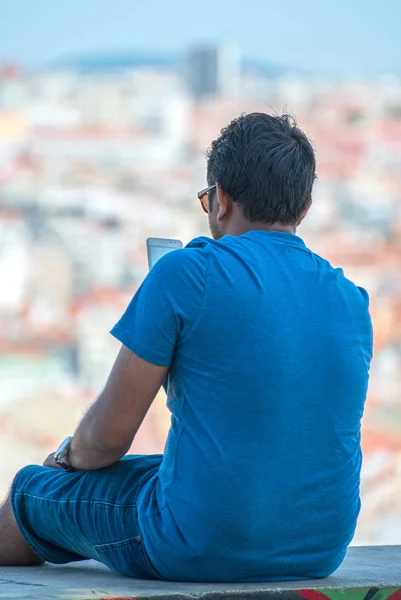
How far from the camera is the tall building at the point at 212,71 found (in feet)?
145

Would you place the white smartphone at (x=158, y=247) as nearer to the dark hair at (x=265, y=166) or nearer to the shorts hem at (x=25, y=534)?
the dark hair at (x=265, y=166)

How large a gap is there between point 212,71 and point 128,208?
42.3 feet

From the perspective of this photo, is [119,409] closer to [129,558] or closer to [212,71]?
[129,558]

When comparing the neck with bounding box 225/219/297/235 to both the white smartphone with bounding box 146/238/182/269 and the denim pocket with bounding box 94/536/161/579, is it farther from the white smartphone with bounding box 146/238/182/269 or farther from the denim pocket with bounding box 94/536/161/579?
the denim pocket with bounding box 94/536/161/579

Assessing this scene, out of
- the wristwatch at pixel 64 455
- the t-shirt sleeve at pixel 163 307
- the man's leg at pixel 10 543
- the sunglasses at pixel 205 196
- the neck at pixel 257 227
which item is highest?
the sunglasses at pixel 205 196

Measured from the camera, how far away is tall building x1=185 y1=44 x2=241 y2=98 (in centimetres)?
4425

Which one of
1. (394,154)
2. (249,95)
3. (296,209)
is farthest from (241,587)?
(249,95)

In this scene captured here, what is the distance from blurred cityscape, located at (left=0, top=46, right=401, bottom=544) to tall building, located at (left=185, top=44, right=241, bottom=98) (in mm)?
96

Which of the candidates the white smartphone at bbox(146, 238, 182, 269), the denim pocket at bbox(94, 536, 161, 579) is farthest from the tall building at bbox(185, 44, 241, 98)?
the denim pocket at bbox(94, 536, 161, 579)

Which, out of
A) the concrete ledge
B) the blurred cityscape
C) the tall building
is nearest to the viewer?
the concrete ledge

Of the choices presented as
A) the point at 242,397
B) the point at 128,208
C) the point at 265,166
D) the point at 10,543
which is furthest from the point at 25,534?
the point at 128,208

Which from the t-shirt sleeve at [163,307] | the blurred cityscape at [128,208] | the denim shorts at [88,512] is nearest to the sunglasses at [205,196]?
the t-shirt sleeve at [163,307]

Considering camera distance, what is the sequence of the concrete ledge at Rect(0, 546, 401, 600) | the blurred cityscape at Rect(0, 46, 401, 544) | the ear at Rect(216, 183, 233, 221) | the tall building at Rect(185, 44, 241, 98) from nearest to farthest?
the concrete ledge at Rect(0, 546, 401, 600) → the ear at Rect(216, 183, 233, 221) → the blurred cityscape at Rect(0, 46, 401, 544) → the tall building at Rect(185, 44, 241, 98)

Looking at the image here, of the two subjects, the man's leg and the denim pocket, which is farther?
the man's leg
